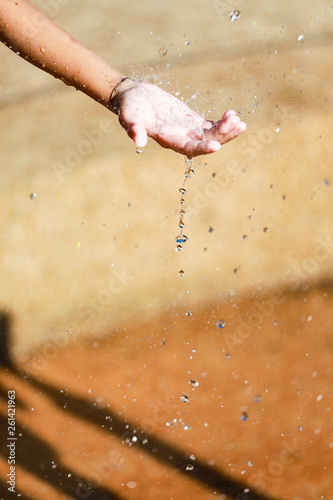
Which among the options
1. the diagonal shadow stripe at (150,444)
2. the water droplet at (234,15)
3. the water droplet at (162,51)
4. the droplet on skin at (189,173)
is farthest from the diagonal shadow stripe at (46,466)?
the water droplet at (234,15)

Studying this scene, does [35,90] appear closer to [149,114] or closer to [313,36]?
[149,114]

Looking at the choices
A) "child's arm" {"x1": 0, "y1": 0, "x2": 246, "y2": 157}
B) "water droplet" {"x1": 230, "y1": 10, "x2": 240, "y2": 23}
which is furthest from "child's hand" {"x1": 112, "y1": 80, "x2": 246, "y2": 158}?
"water droplet" {"x1": 230, "y1": 10, "x2": 240, "y2": 23}

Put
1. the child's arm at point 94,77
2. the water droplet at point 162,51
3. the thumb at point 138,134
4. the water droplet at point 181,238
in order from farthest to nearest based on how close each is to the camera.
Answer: the water droplet at point 162,51 → the water droplet at point 181,238 → the child's arm at point 94,77 → the thumb at point 138,134

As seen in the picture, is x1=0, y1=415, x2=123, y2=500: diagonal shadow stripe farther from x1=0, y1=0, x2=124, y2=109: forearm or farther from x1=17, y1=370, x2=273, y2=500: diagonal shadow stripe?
x1=0, y1=0, x2=124, y2=109: forearm

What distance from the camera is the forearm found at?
994mm

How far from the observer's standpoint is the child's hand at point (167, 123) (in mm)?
867

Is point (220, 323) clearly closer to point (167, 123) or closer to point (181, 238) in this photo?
point (181, 238)

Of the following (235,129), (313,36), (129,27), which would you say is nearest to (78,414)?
(235,129)

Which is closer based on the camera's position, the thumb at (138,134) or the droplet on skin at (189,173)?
the thumb at (138,134)

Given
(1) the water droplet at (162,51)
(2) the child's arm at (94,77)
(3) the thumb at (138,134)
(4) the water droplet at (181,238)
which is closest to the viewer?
(3) the thumb at (138,134)

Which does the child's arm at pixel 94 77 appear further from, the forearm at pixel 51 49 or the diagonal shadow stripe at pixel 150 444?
the diagonal shadow stripe at pixel 150 444

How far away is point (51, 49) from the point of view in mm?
1005

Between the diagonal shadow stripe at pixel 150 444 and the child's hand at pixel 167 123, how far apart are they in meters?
0.63

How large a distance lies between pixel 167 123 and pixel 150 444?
757mm
